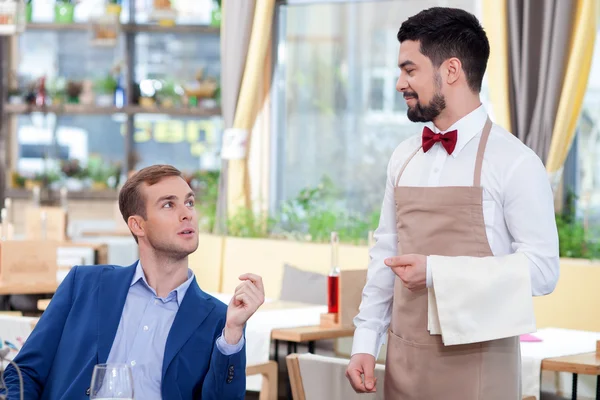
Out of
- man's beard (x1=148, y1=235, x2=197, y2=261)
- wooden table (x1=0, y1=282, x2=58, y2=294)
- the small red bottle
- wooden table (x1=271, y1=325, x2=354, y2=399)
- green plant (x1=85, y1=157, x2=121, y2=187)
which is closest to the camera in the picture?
man's beard (x1=148, y1=235, x2=197, y2=261)

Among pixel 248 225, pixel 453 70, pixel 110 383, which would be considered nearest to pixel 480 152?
pixel 453 70

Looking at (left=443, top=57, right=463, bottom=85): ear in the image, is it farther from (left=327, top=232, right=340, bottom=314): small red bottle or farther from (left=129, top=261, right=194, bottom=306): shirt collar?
(left=327, top=232, right=340, bottom=314): small red bottle

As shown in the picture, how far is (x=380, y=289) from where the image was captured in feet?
8.10

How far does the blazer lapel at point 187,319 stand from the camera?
7.87 feet

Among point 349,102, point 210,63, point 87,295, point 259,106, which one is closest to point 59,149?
point 210,63

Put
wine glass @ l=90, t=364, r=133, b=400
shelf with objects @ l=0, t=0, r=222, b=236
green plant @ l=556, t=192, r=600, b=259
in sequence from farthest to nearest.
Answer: shelf with objects @ l=0, t=0, r=222, b=236, green plant @ l=556, t=192, r=600, b=259, wine glass @ l=90, t=364, r=133, b=400

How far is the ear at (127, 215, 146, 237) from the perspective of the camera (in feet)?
8.48

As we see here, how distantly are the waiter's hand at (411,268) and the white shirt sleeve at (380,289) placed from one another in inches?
12.4

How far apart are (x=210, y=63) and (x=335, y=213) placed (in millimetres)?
3530

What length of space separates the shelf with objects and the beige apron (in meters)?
7.64

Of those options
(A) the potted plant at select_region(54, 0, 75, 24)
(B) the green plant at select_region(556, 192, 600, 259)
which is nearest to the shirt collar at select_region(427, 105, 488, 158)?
(B) the green plant at select_region(556, 192, 600, 259)

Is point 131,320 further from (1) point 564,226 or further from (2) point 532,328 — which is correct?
(1) point 564,226

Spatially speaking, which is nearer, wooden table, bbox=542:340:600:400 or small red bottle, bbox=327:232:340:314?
wooden table, bbox=542:340:600:400

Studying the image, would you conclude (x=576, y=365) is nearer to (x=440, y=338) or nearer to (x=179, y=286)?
(x=440, y=338)
